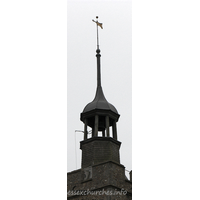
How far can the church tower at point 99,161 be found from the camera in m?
24.7

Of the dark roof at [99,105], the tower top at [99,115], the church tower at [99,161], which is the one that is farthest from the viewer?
the dark roof at [99,105]

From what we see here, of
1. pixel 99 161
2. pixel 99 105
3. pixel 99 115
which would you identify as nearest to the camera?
pixel 99 161

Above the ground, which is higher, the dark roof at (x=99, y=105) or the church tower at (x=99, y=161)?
the dark roof at (x=99, y=105)

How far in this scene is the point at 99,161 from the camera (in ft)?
87.2

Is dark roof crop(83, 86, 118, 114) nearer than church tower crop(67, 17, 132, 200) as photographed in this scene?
No

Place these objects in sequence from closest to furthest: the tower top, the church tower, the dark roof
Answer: the church tower
the tower top
the dark roof

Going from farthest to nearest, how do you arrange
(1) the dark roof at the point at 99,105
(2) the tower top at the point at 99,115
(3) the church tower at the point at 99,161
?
(1) the dark roof at the point at 99,105, (2) the tower top at the point at 99,115, (3) the church tower at the point at 99,161

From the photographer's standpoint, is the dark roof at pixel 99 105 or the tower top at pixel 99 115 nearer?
the tower top at pixel 99 115

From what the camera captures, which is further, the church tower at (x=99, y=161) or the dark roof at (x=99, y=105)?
the dark roof at (x=99, y=105)

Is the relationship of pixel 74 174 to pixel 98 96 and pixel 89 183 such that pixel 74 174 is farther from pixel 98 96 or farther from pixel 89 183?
pixel 98 96

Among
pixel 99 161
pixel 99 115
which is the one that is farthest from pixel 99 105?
pixel 99 161

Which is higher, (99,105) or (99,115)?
(99,105)

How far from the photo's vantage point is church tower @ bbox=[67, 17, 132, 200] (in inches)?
974

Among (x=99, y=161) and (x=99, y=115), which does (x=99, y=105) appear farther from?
(x=99, y=161)
